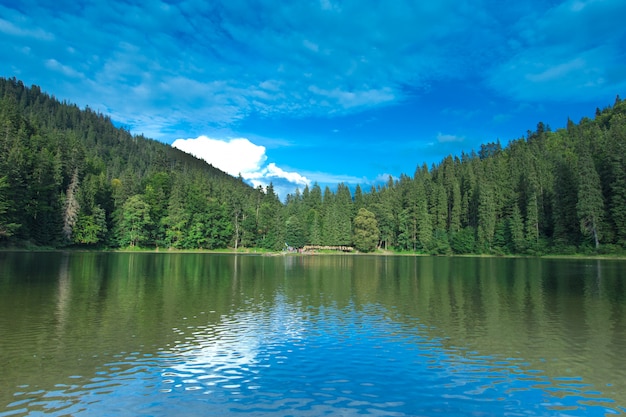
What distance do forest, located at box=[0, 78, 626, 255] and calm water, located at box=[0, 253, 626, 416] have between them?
73514mm

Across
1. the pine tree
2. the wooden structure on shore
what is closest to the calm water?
the pine tree

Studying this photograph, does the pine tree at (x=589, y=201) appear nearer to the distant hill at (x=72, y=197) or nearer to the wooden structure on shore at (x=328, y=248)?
the wooden structure on shore at (x=328, y=248)

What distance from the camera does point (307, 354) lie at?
17.1m

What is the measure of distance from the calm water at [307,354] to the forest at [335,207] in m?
73.5

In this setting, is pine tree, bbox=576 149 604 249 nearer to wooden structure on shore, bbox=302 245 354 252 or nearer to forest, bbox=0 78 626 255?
forest, bbox=0 78 626 255

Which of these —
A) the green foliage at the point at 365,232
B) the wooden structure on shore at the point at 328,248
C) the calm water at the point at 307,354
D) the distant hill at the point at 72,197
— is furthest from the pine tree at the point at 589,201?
the distant hill at the point at 72,197

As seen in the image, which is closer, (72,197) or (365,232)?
(72,197)

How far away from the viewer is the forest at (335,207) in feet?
309

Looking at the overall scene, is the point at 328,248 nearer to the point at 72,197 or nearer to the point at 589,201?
the point at 589,201

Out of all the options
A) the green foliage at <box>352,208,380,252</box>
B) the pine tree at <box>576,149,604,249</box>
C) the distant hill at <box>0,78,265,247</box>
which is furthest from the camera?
the green foliage at <box>352,208,380,252</box>

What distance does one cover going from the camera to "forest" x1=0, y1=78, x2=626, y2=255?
94.2 meters

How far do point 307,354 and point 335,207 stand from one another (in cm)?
12709

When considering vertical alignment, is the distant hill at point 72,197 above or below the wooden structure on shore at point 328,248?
above

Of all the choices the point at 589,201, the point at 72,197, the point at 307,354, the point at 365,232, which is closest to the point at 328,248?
the point at 365,232
